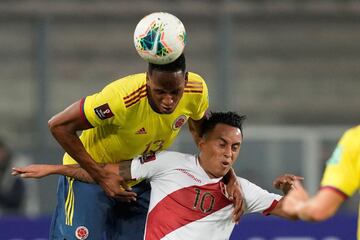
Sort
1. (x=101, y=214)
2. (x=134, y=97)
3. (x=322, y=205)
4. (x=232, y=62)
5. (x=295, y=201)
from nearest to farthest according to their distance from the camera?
(x=322, y=205) → (x=295, y=201) → (x=134, y=97) → (x=101, y=214) → (x=232, y=62)

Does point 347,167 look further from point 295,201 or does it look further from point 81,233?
point 81,233

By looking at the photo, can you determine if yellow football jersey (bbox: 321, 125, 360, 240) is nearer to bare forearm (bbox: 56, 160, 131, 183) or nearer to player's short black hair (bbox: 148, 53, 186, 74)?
player's short black hair (bbox: 148, 53, 186, 74)

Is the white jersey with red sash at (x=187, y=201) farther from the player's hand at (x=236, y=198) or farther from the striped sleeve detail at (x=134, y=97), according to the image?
the striped sleeve detail at (x=134, y=97)

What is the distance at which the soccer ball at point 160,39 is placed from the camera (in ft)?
15.7

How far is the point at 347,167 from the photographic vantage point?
3695 millimetres

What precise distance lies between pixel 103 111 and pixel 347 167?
5.01 ft

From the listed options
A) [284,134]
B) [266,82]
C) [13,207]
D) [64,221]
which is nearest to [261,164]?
[284,134]

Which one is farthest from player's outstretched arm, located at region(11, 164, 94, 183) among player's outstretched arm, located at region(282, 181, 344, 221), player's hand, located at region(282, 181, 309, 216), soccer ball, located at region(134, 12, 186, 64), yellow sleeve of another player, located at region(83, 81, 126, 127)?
player's outstretched arm, located at region(282, 181, 344, 221)

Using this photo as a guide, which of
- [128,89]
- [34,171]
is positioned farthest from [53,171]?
[128,89]

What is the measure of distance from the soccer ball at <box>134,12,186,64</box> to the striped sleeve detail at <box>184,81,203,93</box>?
0.24m

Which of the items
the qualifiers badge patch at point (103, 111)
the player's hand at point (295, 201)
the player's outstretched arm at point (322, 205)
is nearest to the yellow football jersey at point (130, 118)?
the qualifiers badge patch at point (103, 111)

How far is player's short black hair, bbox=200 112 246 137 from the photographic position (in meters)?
5.17

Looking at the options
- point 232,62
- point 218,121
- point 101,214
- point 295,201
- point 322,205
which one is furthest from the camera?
point 232,62

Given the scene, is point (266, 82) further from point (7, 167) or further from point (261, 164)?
point (7, 167)
